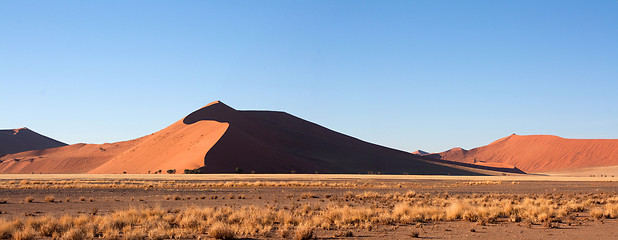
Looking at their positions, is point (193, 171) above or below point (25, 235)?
above

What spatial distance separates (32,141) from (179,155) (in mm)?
103145

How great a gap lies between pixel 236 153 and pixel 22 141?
109 metres

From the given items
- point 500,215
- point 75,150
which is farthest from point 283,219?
point 75,150

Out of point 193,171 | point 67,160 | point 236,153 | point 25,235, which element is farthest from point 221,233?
point 67,160

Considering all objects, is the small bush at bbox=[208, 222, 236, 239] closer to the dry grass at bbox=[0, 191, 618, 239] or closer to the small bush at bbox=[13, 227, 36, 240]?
the dry grass at bbox=[0, 191, 618, 239]

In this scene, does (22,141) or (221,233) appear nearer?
(221,233)

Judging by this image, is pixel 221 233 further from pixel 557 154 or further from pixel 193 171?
pixel 557 154

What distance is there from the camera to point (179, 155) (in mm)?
94250

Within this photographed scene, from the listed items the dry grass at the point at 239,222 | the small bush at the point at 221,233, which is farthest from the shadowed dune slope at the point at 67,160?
the small bush at the point at 221,233

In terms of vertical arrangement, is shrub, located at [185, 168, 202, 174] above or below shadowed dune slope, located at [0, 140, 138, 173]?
below

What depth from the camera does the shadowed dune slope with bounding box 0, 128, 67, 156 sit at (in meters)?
159

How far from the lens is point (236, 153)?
301 ft

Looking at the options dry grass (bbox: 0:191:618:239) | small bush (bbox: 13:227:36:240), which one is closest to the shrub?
dry grass (bbox: 0:191:618:239)

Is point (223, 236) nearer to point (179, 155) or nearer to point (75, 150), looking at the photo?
Answer: point (179, 155)
